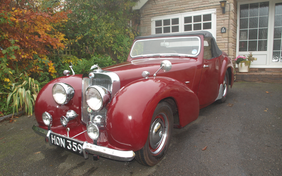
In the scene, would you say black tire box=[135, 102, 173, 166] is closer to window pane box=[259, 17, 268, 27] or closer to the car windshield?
the car windshield

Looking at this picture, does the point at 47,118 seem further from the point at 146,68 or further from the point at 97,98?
the point at 146,68

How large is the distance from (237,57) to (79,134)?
7153 mm

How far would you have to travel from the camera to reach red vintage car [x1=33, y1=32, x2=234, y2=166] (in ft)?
5.61

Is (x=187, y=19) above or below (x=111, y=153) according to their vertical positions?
above

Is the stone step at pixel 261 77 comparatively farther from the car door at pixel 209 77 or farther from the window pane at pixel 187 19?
the car door at pixel 209 77

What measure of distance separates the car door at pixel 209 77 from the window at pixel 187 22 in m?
4.61

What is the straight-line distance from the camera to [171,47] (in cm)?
328

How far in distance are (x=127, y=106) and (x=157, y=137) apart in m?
0.61

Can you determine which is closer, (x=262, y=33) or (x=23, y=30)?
(x=23, y=30)

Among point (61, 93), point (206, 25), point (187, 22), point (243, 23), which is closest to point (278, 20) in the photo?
point (243, 23)

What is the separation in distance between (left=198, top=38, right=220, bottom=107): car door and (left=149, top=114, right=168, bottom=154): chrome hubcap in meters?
1.18

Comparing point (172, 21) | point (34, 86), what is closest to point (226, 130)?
point (34, 86)

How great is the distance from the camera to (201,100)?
3.19 metres

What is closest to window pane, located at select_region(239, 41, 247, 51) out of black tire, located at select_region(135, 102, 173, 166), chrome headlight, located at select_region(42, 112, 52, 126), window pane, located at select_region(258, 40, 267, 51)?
window pane, located at select_region(258, 40, 267, 51)
